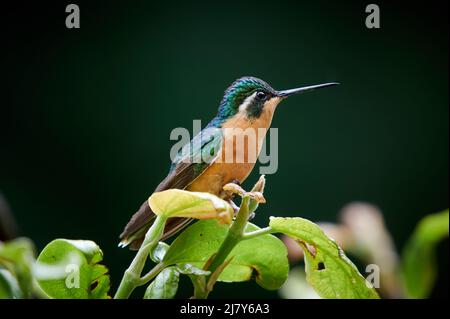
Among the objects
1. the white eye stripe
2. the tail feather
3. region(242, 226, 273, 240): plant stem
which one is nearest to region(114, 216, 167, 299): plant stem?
region(242, 226, 273, 240): plant stem

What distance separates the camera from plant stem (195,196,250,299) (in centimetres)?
82

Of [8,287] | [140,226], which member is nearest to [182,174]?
[140,226]

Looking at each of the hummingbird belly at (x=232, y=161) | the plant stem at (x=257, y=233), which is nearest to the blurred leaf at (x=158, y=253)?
the plant stem at (x=257, y=233)

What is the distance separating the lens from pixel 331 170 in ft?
10.6

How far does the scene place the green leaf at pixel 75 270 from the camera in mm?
792

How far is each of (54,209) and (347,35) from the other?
177 cm

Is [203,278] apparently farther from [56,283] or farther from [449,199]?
[449,199]

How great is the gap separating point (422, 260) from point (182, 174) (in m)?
0.57

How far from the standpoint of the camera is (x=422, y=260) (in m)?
1.11

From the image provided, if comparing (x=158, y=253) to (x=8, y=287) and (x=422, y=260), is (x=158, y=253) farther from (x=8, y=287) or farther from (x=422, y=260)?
(x=422, y=260)

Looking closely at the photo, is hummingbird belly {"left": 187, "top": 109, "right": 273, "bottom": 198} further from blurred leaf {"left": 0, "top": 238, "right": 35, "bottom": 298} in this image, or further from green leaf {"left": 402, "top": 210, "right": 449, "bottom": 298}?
blurred leaf {"left": 0, "top": 238, "right": 35, "bottom": 298}

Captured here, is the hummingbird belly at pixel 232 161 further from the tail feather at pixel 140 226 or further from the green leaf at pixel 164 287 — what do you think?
the green leaf at pixel 164 287

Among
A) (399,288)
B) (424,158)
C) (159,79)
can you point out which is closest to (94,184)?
(159,79)

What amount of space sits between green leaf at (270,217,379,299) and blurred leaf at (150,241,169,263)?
0.17m
